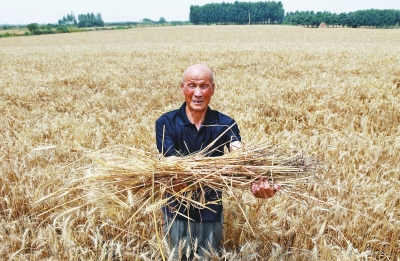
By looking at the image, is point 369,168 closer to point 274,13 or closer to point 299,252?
point 299,252

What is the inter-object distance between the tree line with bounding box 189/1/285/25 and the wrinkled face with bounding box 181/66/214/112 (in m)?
182

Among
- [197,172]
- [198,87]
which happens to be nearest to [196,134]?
[198,87]

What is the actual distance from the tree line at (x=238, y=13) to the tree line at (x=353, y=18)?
51.5 meters

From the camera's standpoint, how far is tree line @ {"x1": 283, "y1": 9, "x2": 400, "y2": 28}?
10881cm

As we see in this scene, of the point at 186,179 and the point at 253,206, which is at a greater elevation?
the point at 186,179

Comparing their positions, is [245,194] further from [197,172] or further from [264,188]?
[197,172]

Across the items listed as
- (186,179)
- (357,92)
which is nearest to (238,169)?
(186,179)

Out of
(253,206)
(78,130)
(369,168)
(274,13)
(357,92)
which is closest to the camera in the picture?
(253,206)

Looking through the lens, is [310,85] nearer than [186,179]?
No

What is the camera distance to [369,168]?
11.4 feet

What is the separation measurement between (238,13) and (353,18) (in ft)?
290

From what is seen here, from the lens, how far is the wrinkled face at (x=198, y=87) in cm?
224

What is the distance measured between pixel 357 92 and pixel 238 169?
20.6ft

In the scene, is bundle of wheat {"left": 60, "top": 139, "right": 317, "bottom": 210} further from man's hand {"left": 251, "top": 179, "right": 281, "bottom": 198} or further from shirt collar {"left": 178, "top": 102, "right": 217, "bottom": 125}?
shirt collar {"left": 178, "top": 102, "right": 217, "bottom": 125}
